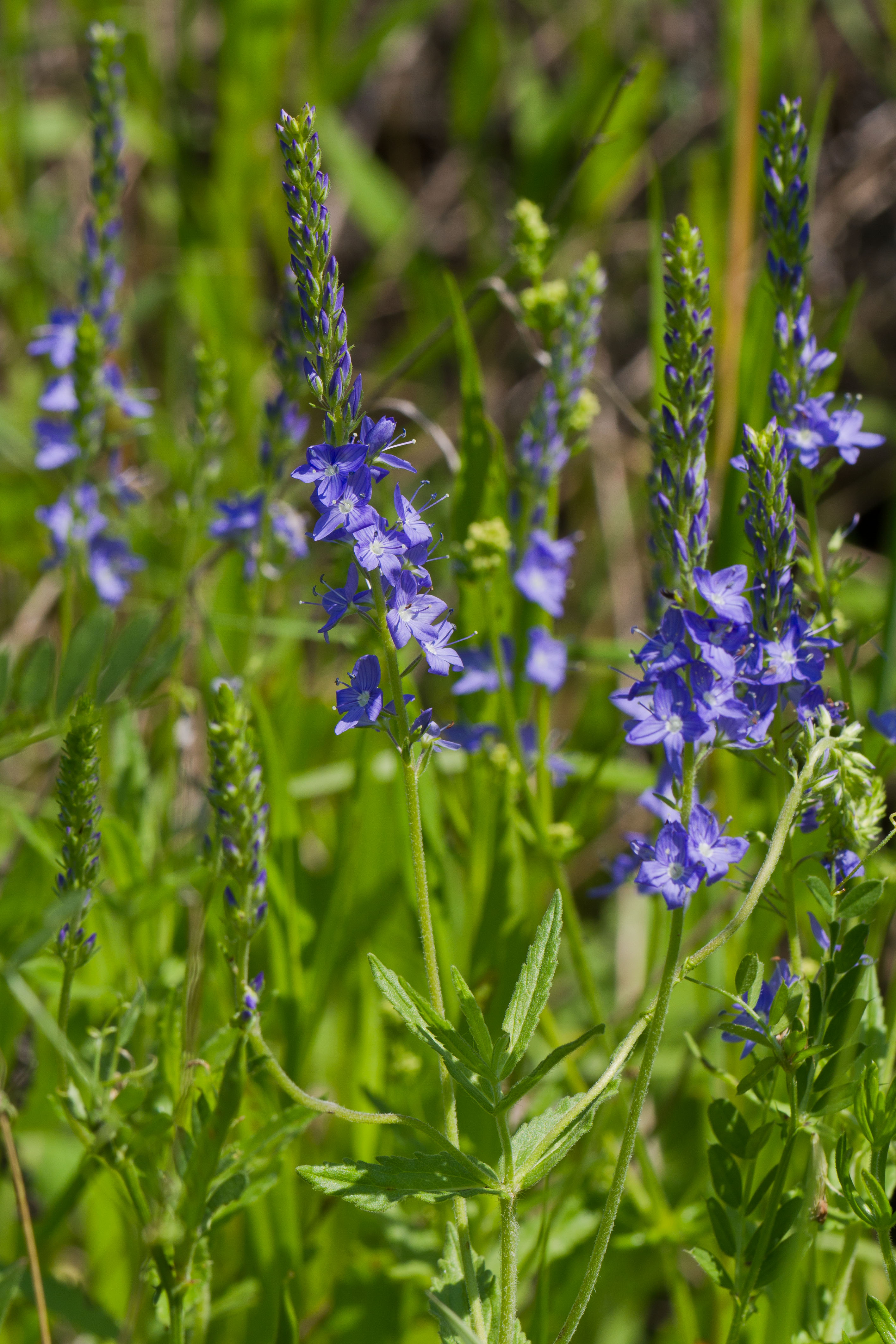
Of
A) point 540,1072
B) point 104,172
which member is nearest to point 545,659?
point 540,1072

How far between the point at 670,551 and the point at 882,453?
423 cm

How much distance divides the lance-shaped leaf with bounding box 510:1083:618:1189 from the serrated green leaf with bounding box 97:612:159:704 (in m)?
1.14

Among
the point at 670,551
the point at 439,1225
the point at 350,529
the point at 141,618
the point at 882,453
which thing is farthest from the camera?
the point at 882,453

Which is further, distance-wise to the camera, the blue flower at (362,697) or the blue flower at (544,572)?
the blue flower at (544,572)

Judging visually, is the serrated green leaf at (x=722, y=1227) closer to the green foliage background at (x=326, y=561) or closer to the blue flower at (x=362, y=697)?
the green foliage background at (x=326, y=561)

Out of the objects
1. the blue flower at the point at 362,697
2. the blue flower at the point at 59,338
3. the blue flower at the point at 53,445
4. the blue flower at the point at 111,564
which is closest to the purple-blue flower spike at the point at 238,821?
the blue flower at the point at 362,697

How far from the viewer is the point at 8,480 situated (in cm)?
469

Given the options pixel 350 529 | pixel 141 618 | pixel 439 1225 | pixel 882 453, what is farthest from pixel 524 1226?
pixel 882 453

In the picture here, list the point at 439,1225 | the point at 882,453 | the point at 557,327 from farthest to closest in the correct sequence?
the point at 882,453
the point at 557,327
the point at 439,1225

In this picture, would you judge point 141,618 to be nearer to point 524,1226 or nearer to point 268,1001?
point 268,1001

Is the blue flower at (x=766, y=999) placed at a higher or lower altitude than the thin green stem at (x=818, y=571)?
lower

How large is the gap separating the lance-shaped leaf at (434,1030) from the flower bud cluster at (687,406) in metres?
0.69

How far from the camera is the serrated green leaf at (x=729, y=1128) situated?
6.02ft

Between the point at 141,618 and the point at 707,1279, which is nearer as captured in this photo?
the point at 141,618
